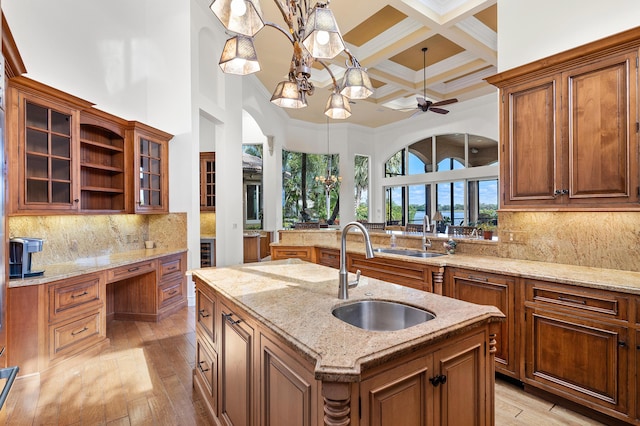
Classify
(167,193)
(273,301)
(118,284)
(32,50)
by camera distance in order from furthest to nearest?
(167,193), (118,284), (32,50), (273,301)

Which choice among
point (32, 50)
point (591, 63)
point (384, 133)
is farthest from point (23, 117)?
point (384, 133)

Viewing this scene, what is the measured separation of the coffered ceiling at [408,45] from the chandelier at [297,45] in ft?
7.15

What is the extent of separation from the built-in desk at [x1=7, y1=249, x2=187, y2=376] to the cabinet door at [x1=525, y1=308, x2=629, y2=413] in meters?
3.85

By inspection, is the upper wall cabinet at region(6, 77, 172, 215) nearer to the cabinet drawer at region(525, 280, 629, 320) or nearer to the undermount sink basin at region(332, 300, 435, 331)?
the undermount sink basin at region(332, 300, 435, 331)

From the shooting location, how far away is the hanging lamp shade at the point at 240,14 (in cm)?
152

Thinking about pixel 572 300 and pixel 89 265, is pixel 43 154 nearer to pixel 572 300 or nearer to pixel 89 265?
pixel 89 265

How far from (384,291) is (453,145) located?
27.6 feet

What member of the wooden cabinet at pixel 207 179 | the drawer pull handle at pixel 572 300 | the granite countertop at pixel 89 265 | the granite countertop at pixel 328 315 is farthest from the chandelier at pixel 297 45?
the wooden cabinet at pixel 207 179

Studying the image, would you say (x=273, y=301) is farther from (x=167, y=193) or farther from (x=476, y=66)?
(x=476, y=66)

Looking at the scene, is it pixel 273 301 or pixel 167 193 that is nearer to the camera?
pixel 273 301

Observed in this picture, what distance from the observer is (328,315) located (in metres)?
1.47

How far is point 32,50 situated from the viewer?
10.9 ft

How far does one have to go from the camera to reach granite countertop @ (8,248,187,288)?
266 cm

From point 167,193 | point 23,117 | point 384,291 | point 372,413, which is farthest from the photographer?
point 167,193
